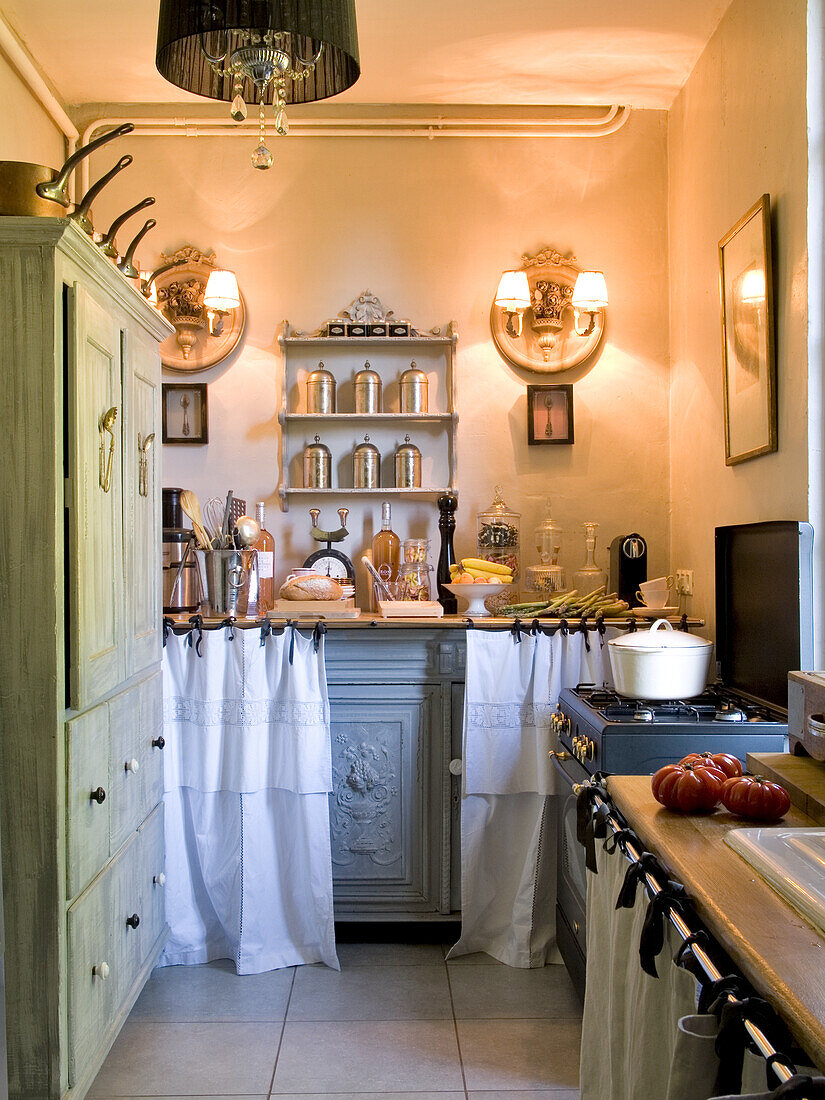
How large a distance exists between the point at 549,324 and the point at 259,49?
1976 mm

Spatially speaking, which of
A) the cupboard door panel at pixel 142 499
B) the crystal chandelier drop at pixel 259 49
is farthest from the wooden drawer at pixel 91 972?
the crystal chandelier drop at pixel 259 49

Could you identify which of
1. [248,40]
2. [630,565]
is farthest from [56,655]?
[630,565]

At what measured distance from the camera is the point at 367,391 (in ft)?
12.4

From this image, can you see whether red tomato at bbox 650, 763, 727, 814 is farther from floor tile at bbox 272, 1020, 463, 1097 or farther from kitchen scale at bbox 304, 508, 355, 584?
kitchen scale at bbox 304, 508, 355, 584

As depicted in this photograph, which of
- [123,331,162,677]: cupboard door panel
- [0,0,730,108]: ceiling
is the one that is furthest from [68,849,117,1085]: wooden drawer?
[0,0,730,108]: ceiling

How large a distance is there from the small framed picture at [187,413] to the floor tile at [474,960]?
6.97 feet

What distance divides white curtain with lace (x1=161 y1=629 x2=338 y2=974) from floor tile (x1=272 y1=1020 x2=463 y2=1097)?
44 centimetres

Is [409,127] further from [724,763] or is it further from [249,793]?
[724,763]

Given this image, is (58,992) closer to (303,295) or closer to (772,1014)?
(772,1014)

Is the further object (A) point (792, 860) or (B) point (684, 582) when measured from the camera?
(B) point (684, 582)

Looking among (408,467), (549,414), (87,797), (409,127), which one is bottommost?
(87,797)

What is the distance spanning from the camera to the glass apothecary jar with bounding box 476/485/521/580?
3.66m

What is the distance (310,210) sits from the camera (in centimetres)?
390

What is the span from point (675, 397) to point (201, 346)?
186 cm
